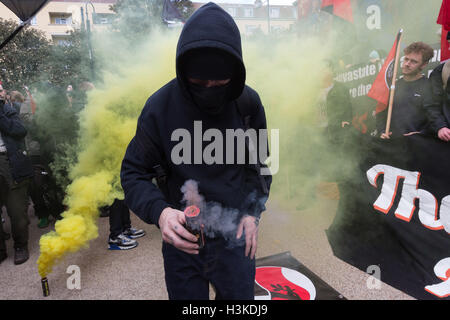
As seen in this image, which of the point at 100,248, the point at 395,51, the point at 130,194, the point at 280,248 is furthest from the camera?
the point at 100,248

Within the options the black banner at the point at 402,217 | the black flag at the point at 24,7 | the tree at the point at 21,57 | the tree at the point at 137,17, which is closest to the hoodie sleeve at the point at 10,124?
the black flag at the point at 24,7

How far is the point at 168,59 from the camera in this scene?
11.9ft

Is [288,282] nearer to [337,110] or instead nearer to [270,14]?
Result: [337,110]

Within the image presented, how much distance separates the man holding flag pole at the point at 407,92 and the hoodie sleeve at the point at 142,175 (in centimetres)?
287

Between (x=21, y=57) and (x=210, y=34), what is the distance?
12230 mm

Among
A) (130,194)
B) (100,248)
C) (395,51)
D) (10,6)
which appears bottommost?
(100,248)

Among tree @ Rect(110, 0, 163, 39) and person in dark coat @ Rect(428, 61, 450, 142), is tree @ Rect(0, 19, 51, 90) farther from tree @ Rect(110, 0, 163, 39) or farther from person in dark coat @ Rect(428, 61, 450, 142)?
person in dark coat @ Rect(428, 61, 450, 142)

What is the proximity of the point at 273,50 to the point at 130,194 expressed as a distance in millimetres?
3965

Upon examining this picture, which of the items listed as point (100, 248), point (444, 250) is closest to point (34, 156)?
point (100, 248)

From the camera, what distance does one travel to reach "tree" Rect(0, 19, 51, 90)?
988cm

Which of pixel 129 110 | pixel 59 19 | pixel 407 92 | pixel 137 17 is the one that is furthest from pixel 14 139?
pixel 59 19

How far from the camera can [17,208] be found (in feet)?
11.9

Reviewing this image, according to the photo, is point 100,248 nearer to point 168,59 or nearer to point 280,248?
point 280,248

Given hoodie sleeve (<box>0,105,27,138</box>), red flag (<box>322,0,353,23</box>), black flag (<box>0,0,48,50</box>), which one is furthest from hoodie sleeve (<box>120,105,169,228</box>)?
red flag (<box>322,0,353,23</box>)
